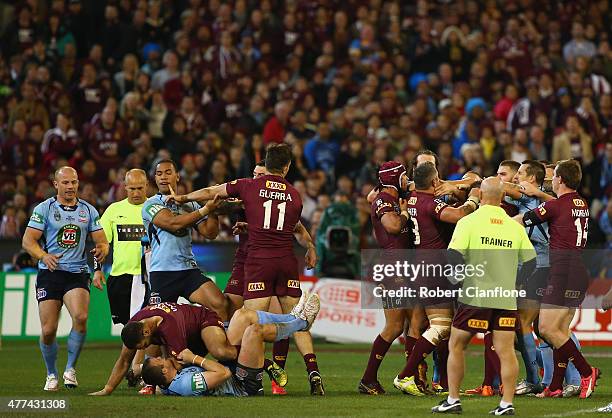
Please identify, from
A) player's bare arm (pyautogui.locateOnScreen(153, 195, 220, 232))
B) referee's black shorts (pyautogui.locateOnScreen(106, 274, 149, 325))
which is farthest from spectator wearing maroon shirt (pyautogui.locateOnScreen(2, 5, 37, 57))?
player's bare arm (pyautogui.locateOnScreen(153, 195, 220, 232))

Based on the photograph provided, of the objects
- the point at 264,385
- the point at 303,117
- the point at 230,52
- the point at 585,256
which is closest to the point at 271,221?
the point at 264,385

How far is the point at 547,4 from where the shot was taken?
1185 inches

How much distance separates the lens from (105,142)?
80.2ft

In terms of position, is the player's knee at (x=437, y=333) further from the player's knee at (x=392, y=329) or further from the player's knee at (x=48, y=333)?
the player's knee at (x=48, y=333)

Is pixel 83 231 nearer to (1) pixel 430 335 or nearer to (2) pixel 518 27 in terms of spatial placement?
(1) pixel 430 335

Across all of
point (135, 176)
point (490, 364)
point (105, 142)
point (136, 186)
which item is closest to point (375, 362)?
point (490, 364)

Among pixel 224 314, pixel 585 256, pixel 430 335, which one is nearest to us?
pixel 430 335

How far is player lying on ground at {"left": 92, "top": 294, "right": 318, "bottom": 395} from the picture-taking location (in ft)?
42.4

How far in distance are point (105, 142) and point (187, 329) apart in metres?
11.9

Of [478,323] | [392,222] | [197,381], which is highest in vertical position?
[392,222]

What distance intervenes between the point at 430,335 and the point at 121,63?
1534 centimetres

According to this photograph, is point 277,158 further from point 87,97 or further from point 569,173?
point 87,97

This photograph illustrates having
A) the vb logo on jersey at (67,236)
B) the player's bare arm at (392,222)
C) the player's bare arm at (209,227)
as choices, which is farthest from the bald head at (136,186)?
the player's bare arm at (392,222)

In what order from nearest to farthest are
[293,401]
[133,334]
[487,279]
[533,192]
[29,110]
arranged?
[487,279] → [133,334] → [293,401] → [533,192] → [29,110]
